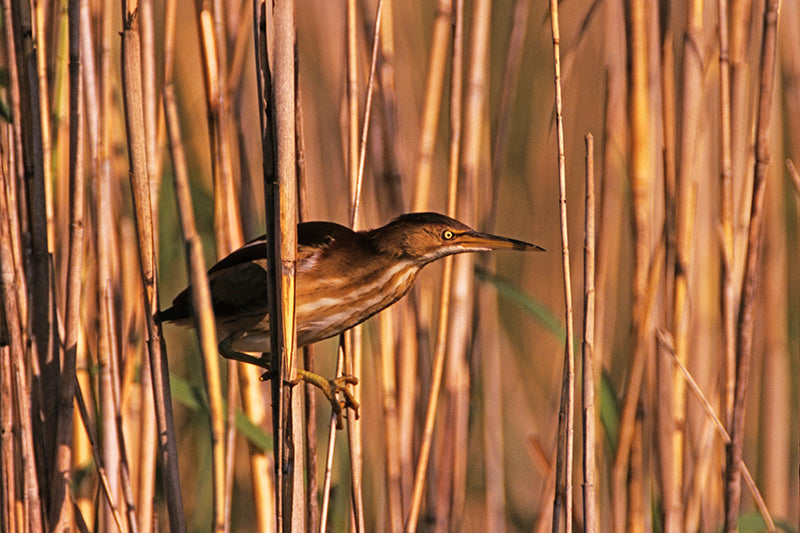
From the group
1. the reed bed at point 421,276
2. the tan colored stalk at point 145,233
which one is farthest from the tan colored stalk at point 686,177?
the tan colored stalk at point 145,233

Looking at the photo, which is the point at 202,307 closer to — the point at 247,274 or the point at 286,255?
the point at 286,255

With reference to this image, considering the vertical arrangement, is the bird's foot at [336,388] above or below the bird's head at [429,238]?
below

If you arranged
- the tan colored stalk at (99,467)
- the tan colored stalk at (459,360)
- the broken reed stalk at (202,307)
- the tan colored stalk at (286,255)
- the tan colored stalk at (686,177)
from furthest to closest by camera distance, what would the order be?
1. the tan colored stalk at (459,360)
2. the tan colored stalk at (686,177)
3. the tan colored stalk at (99,467)
4. the broken reed stalk at (202,307)
5. the tan colored stalk at (286,255)

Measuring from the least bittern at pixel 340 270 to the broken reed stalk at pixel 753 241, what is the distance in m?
0.31

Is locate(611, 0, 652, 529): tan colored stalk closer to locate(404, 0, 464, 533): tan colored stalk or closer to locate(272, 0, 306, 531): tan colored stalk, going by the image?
locate(404, 0, 464, 533): tan colored stalk

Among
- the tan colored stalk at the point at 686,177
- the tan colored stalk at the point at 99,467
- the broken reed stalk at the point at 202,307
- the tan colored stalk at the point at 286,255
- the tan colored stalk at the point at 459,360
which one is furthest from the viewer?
the tan colored stalk at the point at 459,360

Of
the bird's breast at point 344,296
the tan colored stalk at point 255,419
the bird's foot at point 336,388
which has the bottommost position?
the tan colored stalk at point 255,419

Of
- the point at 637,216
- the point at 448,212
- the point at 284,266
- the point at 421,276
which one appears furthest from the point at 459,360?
the point at 284,266

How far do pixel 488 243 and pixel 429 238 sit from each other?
10cm

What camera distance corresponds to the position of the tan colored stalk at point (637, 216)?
1199mm

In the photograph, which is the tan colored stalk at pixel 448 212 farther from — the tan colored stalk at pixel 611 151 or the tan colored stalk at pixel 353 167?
the tan colored stalk at pixel 611 151

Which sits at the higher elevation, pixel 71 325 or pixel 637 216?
pixel 637 216

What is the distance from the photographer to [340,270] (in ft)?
4.46

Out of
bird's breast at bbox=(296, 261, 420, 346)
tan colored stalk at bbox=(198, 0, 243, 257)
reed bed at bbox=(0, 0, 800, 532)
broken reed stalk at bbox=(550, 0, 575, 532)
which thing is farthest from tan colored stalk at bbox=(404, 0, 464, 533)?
tan colored stalk at bbox=(198, 0, 243, 257)
